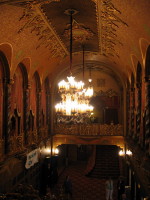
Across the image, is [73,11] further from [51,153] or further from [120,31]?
[51,153]

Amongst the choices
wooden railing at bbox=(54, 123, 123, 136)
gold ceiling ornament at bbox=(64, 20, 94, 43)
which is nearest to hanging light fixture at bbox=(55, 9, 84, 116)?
gold ceiling ornament at bbox=(64, 20, 94, 43)

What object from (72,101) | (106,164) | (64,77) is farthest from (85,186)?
(72,101)

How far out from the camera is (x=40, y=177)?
47.0 feet

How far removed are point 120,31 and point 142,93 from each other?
11.6 feet

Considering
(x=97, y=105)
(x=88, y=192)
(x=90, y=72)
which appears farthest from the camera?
(x=97, y=105)

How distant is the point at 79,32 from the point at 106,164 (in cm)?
1156

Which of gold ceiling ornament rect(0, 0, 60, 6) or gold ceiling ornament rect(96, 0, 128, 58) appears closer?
gold ceiling ornament rect(0, 0, 60, 6)

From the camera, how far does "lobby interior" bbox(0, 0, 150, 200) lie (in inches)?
303

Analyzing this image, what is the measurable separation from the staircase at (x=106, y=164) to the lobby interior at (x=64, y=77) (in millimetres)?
85

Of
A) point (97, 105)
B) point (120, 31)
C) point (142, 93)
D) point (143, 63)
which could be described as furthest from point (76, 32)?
point (97, 105)

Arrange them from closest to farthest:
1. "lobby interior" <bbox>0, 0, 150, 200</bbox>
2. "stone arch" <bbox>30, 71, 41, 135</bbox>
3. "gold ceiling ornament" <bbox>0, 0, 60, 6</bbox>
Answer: "gold ceiling ornament" <bbox>0, 0, 60, 6</bbox> → "lobby interior" <bbox>0, 0, 150, 200</bbox> → "stone arch" <bbox>30, 71, 41, 135</bbox>

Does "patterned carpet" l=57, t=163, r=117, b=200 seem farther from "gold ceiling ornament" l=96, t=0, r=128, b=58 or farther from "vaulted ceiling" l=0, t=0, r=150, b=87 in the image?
"gold ceiling ornament" l=96, t=0, r=128, b=58

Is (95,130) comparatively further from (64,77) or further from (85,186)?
(64,77)

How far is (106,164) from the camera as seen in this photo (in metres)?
18.2
